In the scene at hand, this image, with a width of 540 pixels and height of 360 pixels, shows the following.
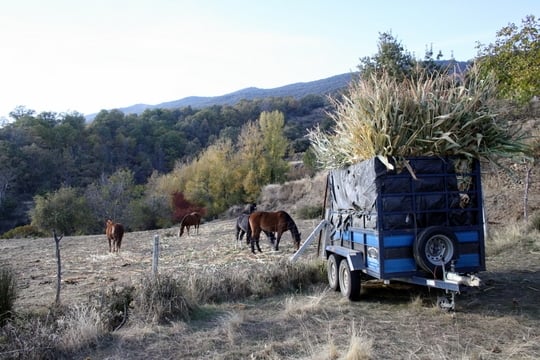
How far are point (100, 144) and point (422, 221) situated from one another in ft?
265

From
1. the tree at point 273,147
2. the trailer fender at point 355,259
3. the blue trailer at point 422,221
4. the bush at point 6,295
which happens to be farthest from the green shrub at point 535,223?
the tree at point 273,147

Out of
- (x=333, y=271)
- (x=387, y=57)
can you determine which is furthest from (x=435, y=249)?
(x=387, y=57)

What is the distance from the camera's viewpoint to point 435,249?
6.26 m

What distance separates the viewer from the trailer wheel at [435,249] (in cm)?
609

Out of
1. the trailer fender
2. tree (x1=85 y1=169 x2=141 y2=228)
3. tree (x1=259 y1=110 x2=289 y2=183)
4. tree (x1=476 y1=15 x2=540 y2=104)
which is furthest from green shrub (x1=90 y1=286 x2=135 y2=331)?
tree (x1=259 y1=110 x2=289 y2=183)

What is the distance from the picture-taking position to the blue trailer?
6195mm

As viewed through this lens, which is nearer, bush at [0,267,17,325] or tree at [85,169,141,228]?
bush at [0,267,17,325]

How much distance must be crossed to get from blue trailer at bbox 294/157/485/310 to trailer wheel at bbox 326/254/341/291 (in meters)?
1.11

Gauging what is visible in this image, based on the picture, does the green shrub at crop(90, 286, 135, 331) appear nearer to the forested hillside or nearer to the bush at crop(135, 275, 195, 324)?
the bush at crop(135, 275, 195, 324)

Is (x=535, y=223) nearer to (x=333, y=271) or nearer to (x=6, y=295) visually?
(x=333, y=271)

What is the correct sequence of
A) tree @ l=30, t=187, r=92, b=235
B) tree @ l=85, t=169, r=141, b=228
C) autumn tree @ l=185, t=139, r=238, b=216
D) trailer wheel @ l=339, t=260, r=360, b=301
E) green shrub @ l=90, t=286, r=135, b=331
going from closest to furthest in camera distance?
green shrub @ l=90, t=286, r=135, b=331 → trailer wheel @ l=339, t=260, r=360, b=301 → tree @ l=30, t=187, r=92, b=235 → tree @ l=85, t=169, r=141, b=228 → autumn tree @ l=185, t=139, r=238, b=216

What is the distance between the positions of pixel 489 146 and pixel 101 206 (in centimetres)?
4265

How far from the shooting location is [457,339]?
17.0 ft

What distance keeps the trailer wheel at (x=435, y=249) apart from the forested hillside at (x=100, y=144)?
48.8 meters
